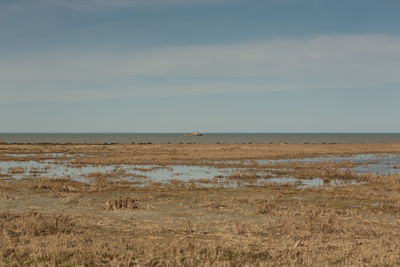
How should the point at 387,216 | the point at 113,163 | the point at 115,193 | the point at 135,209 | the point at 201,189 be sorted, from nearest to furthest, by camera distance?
the point at 387,216 < the point at 135,209 < the point at 115,193 < the point at 201,189 < the point at 113,163

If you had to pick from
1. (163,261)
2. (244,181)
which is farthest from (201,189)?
(163,261)

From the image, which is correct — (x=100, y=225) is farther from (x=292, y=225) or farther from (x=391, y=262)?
(x=391, y=262)

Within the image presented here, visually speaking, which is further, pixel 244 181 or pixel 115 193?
pixel 244 181

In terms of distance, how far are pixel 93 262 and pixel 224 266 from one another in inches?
132

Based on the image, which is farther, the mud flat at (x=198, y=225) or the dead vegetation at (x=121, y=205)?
the dead vegetation at (x=121, y=205)

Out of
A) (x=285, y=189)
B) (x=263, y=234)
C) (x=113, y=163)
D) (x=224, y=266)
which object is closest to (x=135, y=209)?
(x=263, y=234)

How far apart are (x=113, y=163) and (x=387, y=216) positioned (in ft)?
98.4

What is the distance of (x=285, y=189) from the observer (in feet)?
71.7

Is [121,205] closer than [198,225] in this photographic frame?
No

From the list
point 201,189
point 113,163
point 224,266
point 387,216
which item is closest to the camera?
point 224,266

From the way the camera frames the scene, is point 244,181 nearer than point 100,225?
No

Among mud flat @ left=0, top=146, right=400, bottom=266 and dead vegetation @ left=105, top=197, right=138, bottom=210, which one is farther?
dead vegetation @ left=105, top=197, right=138, bottom=210

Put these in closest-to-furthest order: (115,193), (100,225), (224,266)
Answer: (224,266) → (100,225) → (115,193)

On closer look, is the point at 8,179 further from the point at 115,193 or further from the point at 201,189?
the point at 201,189
